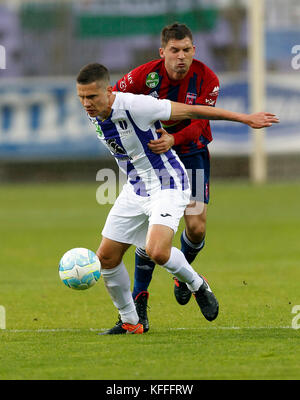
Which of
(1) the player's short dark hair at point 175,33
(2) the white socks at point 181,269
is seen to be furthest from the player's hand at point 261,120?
(1) the player's short dark hair at point 175,33

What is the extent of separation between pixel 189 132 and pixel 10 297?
2881mm

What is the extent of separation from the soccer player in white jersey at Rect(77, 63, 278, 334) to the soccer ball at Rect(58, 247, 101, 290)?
247mm

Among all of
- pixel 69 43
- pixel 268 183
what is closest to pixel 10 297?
pixel 268 183

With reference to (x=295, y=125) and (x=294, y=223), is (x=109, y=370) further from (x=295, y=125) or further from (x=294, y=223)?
(x=295, y=125)

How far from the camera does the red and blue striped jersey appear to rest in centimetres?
768

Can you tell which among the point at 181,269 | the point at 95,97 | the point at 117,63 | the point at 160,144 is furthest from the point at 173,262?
the point at 117,63

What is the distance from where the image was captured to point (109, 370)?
545cm

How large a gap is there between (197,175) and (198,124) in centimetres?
66

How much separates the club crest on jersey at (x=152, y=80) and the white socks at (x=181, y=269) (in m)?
1.70

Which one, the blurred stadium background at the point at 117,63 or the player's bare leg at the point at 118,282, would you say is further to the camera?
the blurred stadium background at the point at 117,63

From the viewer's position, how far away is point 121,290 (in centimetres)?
693

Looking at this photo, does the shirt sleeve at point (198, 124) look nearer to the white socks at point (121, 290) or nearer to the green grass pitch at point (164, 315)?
the white socks at point (121, 290)

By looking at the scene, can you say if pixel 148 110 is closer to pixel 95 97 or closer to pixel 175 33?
pixel 95 97

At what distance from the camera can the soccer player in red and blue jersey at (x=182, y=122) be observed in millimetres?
7449
